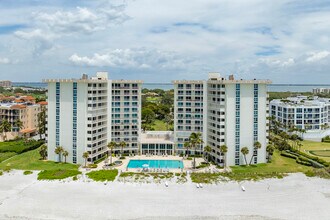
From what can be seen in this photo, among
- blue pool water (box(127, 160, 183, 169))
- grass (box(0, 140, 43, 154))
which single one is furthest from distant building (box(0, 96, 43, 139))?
blue pool water (box(127, 160, 183, 169))

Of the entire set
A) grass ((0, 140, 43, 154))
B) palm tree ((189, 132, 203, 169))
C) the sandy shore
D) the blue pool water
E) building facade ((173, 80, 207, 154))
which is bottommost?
the sandy shore

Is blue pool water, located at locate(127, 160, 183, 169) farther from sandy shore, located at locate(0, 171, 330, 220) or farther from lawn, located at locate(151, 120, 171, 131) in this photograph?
lawn, located at locate(151, 120, 171, 131)

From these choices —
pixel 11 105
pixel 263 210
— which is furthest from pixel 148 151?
pixel 11 105

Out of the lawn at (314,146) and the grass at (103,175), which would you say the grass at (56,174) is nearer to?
the grass at (103,175)

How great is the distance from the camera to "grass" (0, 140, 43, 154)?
273ft

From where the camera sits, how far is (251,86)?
2867 inches

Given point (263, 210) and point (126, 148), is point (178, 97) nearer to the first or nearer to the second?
point (126, 148)

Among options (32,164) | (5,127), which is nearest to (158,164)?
(32,164)

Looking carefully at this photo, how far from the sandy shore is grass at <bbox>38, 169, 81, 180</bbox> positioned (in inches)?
73.9

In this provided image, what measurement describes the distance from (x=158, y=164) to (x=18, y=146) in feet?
138

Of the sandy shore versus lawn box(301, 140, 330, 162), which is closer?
the sandy shore

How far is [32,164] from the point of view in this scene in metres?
71.1

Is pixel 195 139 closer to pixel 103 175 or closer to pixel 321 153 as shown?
pixel 103 175

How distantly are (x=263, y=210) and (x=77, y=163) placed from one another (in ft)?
148
